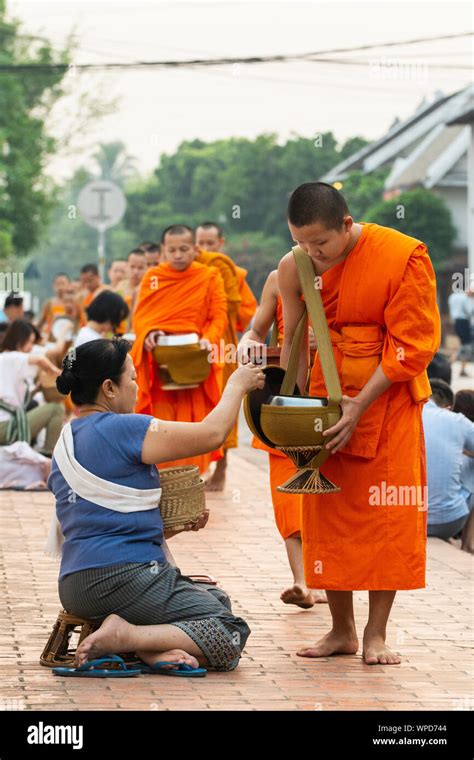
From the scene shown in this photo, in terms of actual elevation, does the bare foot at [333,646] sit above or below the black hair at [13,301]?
below

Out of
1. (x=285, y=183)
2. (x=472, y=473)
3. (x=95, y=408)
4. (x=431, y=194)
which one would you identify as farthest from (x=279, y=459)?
(x=285, y=183)

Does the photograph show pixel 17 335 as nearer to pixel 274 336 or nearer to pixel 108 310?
pixel 108 310

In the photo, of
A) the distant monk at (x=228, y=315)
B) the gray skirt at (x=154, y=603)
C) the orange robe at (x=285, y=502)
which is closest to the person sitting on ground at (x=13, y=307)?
the distant monk at (x=228, y=315)

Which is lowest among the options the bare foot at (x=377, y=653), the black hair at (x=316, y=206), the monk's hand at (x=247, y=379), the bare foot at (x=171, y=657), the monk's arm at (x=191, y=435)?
the bare foot at (x=377, y=653)

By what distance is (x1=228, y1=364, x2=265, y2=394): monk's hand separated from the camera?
17.9 feet

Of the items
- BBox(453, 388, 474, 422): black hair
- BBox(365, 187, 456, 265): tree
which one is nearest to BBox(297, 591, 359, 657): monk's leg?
BBox(453, 388, 474, 422): black hair

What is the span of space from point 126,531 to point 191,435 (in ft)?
1.53

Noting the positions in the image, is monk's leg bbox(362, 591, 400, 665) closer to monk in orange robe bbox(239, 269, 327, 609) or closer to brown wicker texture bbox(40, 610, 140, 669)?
monk in orange robe bbox(239, 269, 327, 609)

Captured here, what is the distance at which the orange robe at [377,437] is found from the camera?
18.8ft

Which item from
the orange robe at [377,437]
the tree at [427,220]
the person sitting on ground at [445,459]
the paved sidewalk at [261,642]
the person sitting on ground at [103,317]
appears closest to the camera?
the paved sidewalk at [261,642]

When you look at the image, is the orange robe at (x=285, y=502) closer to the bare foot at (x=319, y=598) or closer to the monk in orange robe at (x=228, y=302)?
the bare foot at (x=319, y=598)

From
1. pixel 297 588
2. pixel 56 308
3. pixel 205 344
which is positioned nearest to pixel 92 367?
pixel 297 588

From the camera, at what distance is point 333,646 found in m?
6.04

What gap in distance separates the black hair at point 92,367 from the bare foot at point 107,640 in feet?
2.73
